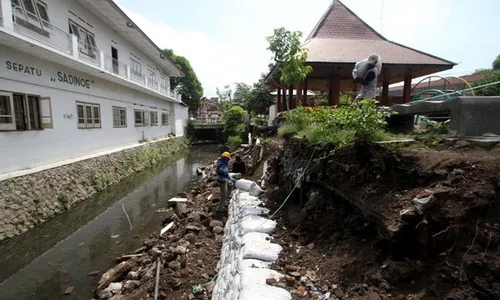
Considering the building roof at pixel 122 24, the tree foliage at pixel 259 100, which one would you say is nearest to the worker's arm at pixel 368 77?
the building roof at pixel 122 24

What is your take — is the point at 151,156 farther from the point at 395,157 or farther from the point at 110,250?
the point at 395,157

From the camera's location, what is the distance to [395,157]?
9.98ft

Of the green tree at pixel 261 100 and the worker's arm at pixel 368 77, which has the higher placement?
the green tree at pixel 261 100

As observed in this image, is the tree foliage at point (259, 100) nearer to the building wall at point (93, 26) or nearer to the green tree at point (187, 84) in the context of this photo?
the green tree at point (187, 84)

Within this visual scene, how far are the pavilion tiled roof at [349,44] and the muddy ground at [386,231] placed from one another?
554 centimetres

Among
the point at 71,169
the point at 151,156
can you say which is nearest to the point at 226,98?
the point at 151,156

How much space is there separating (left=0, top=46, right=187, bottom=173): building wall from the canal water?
2137 mm

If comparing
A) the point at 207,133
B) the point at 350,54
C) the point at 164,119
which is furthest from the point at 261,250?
the point at 207,133

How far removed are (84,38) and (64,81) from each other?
9.60 feet

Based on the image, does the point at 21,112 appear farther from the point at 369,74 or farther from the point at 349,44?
the point at 349,44

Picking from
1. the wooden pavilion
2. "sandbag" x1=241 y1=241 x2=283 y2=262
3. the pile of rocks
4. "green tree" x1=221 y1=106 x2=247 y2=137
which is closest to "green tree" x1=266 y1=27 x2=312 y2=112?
the wooden pavilion

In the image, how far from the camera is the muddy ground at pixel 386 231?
2018 mm

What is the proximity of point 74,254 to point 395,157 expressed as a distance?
7.20 meters

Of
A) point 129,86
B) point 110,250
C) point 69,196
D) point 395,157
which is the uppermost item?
point 129,86
